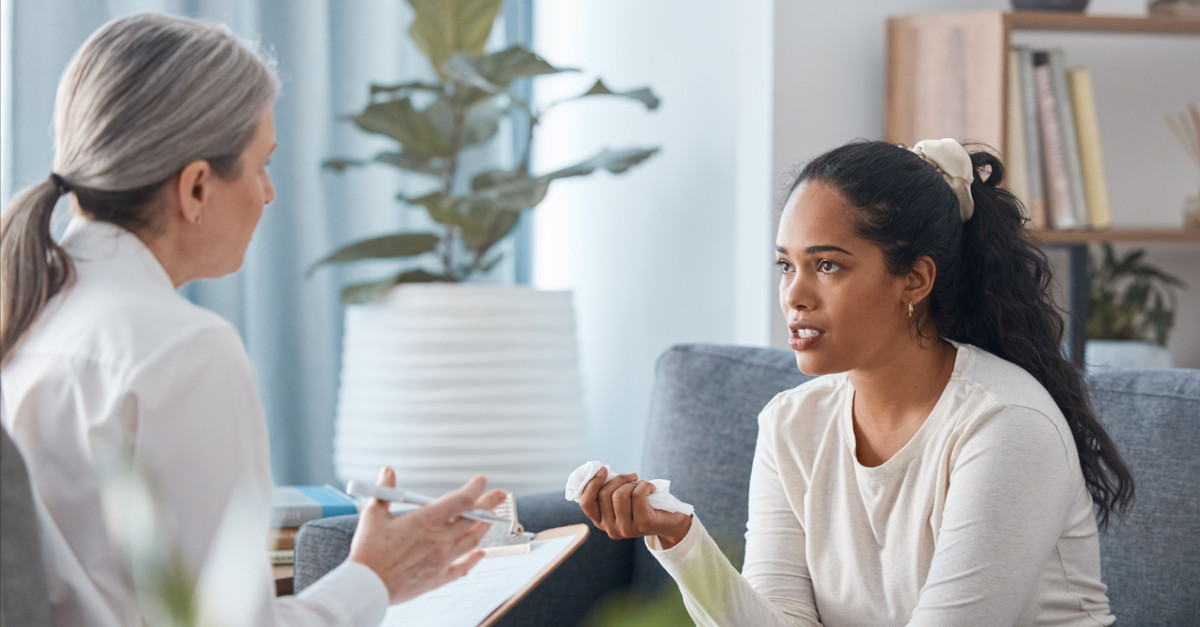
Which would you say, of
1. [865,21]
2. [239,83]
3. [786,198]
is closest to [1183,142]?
[865,21]

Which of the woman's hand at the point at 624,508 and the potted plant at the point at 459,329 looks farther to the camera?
the potted plant at the point at 459,329

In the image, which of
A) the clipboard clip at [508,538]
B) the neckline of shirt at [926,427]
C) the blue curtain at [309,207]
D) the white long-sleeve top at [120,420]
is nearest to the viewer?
the white long-sleeve top at [120,420]

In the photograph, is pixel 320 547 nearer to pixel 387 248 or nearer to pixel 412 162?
pixel 387 248

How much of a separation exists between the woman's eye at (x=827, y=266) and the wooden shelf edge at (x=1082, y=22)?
104 cm

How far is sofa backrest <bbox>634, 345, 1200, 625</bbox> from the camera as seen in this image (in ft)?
3.93

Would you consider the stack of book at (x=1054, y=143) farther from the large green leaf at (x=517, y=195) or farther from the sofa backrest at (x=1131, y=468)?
the large green leaf at (x=517, y=195)

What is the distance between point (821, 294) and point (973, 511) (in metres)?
0.28

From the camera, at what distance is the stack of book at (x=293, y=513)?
161cm

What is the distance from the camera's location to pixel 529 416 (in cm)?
218

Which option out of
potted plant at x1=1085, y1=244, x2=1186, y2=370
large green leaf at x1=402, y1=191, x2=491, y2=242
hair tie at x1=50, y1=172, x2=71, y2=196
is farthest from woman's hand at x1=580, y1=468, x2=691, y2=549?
potted plant at x1=1085, y1=244, x2=1186, y2=370

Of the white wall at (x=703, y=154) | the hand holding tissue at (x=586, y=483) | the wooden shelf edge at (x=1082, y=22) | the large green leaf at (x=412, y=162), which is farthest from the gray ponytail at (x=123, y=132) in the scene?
the wooden shelf edge at (x=1082, y=22)

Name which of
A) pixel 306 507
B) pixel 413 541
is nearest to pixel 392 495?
pixel 413 541

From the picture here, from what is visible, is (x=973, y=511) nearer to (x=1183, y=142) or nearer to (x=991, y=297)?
(x=991, y=297)

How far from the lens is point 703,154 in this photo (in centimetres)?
246
